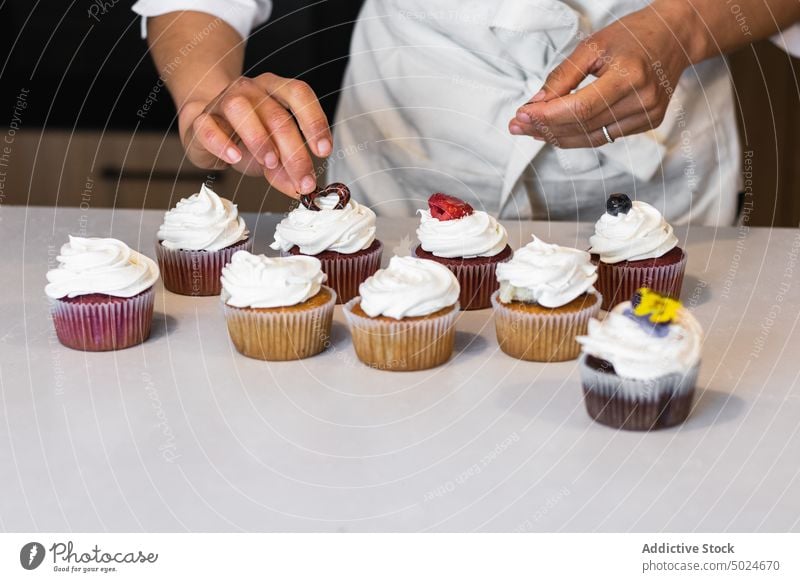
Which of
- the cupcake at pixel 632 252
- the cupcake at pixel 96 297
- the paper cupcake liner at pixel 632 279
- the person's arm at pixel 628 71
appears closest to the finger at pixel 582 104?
the person's arm at pixel 628 71

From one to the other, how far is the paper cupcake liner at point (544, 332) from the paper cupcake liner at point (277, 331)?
1.20 feet

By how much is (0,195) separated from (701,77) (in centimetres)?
327

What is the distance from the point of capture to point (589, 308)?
2.13m

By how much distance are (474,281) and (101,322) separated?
0.81 metres

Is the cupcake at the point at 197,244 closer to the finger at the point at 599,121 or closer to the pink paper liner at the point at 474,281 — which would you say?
the pink paper liner at the point at 474,281

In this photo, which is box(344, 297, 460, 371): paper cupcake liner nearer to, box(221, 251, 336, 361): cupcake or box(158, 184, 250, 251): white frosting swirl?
box(221, 251, 336, 361): cupcake

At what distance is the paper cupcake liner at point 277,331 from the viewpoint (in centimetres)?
210

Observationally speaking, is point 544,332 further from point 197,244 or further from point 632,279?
point 197,244

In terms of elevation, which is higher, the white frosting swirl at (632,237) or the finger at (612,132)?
the finger at (612,132)

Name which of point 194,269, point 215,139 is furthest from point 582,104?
point 194,269

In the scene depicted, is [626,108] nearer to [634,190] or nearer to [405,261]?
[634,190]

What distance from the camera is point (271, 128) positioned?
243cm

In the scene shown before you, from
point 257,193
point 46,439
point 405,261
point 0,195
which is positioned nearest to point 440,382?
point 405,261

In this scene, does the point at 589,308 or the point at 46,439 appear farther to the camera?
the point at 589,308
